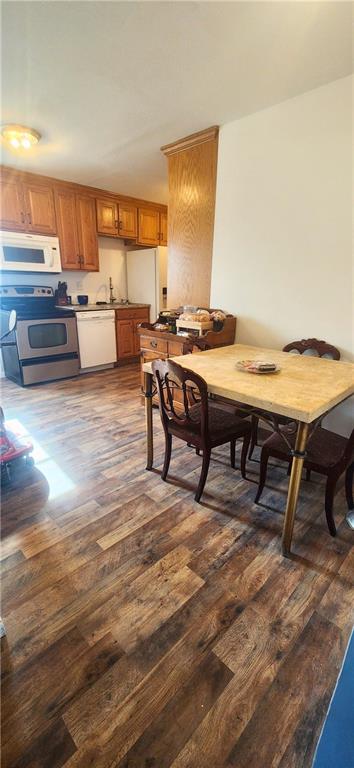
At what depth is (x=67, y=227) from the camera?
4.07 meters

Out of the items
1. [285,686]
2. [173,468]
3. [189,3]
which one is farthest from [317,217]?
[285,686]

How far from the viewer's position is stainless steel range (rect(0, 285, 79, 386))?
367cm

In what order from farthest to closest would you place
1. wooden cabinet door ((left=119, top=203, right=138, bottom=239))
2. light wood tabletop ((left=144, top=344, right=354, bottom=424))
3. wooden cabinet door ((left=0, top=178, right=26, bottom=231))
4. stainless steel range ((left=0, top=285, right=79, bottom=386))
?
wooden cabinet door ((left=119, top=203, right=138, bottom=239)), stainless steel range ((left=0, top=285, right=79, bottom=386)), wooden cabinet door ((left=0, top=178, right=26, bottom=231)), light wood tabletop ((left=144, top=344, right=354, bottom=424))

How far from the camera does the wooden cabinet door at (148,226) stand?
16.0ft

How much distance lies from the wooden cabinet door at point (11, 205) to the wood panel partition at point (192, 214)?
1800 millimetres

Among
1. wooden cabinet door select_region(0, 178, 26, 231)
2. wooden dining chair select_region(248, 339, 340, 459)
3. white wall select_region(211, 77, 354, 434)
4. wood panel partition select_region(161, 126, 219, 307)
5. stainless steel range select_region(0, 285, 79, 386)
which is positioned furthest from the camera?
stainless steel range select_region(0, 285, 79, 386)

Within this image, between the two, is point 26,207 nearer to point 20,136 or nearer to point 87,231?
point 87,231

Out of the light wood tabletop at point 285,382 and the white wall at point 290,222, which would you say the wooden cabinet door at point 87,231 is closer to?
the white wall at point 290,222

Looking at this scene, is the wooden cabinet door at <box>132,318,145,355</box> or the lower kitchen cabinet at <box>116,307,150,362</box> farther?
the wooden cabinet door at <box>132,318,145,355</box>

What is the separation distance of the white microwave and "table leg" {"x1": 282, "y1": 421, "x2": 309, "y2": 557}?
372 cm

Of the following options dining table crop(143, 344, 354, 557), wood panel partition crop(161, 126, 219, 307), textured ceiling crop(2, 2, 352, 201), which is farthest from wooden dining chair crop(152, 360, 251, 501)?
A: textured ceiling crop(2, 2, 352, 201)

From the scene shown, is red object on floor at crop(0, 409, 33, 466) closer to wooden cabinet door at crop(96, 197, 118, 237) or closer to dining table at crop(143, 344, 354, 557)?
dining table at crop(143, 344, 354, 557)

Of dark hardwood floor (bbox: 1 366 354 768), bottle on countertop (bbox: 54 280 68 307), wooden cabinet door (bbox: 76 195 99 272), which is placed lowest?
dark hardwood floor (bbox: 1 366 354 768)

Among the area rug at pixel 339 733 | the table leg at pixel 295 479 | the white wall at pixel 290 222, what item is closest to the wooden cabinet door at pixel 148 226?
the white wall at pixel 290 222
